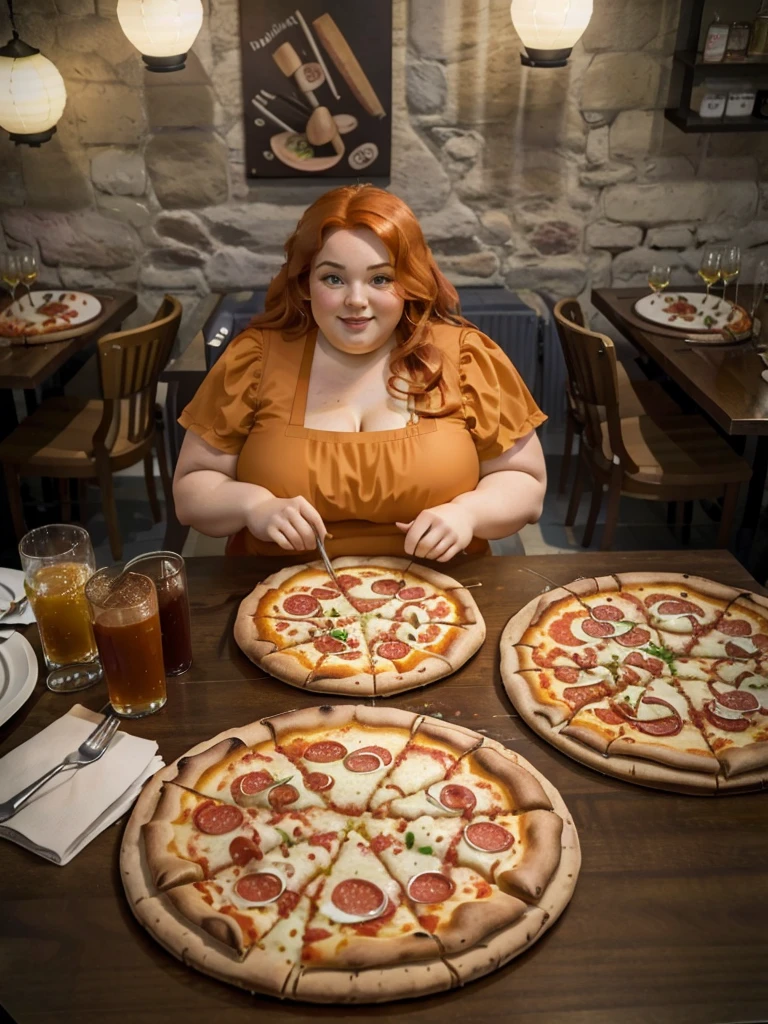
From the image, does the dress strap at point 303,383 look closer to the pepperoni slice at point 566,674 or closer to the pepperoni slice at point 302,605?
the pepperoni slice at point 302,605

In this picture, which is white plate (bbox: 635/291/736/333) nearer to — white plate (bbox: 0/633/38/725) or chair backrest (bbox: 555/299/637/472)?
chair backrest (bbox: 555/299/637/472)

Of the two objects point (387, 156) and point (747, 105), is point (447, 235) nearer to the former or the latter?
point (387, 156)

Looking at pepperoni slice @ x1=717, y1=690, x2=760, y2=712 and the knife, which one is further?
the knife

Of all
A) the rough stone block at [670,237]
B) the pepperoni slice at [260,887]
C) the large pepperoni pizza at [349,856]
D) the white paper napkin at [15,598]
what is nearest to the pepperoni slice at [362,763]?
the large pepperoni pizza at [349,856]

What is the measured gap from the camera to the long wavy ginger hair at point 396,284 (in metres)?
1.90

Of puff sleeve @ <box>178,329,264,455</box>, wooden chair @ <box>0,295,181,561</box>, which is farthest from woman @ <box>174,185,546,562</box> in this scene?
wooden chair @ <box>0,295,181,561</box>

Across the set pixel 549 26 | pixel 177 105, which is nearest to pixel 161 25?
pixel 177 105

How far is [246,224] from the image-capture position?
425 centimetres

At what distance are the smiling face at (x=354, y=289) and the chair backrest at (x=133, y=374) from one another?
1553mm

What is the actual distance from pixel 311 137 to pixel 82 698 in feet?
10.3

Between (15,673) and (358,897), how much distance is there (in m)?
0.72

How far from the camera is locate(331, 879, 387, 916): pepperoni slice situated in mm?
1162

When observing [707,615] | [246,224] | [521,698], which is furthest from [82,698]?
[246,224]

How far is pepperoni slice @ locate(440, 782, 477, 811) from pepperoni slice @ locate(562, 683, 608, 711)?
242mm
